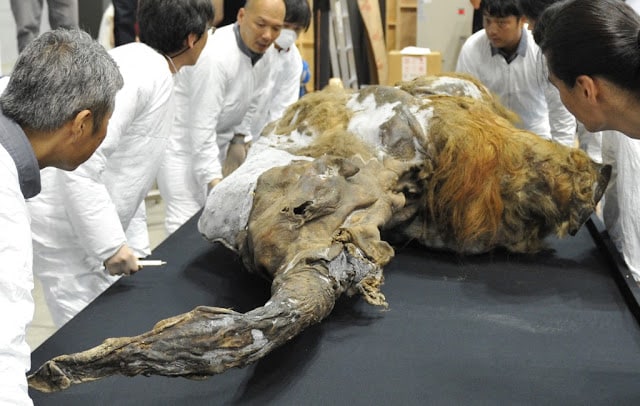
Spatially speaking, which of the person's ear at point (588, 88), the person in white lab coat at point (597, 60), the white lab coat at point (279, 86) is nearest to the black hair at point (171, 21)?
the person in white lab coat at point (597, 60)

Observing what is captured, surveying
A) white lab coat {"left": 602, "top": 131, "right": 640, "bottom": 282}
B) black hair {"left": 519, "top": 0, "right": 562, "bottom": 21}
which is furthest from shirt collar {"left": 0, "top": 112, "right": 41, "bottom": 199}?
black hair {"left": 519, "top": 0, "right": 562, "bottom": 21}

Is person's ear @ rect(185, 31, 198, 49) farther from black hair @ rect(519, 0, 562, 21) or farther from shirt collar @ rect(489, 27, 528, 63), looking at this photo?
shirt collar @ rect(489, 27, 528, 63)

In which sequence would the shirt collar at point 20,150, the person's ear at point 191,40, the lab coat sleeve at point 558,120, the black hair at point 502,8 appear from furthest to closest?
the lab coat sleeve at point 558,120
the black hair at point 502,8
the person's ear at point 191,40
the shirt collar at point 20,150

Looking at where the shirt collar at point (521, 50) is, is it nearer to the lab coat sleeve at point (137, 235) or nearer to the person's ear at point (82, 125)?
the lab coat sleeve at point (137, 235)

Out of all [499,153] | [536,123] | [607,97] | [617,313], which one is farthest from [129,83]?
[536,123]

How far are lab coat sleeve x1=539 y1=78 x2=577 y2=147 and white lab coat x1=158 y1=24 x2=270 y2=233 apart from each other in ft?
4.21

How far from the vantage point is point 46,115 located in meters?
1.31

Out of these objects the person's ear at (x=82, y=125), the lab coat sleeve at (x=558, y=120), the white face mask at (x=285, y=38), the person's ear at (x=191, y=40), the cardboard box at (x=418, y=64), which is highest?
the person's ear at (x=82, y=125)

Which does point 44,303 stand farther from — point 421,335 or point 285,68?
point 421,335

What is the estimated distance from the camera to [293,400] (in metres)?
1.40

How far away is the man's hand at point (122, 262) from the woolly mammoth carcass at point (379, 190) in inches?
8.4

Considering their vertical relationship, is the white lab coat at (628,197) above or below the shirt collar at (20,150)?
below

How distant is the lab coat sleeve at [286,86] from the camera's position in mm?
3918

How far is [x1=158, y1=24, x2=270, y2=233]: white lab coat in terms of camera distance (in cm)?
310
